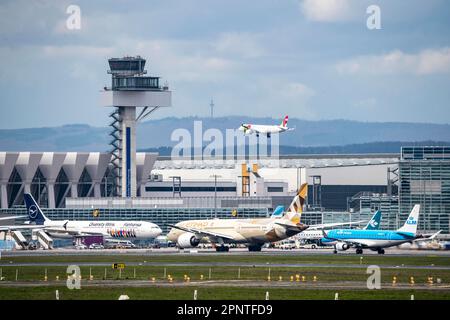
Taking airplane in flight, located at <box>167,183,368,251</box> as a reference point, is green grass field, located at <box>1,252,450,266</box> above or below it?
below

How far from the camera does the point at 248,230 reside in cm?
15062

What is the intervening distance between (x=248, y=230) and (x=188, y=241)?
10.7 m

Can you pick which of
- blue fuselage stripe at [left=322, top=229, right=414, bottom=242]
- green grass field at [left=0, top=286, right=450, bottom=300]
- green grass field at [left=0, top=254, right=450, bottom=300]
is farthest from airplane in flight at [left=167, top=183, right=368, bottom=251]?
green grass field at [left=0, top=286, right=450, bottom=300]

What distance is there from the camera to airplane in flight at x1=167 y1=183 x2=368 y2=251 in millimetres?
146500

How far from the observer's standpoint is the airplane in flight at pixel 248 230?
5768 inches

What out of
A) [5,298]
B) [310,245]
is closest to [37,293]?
[5,298]

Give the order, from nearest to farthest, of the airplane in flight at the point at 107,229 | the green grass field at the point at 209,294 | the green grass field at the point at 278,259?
the green grass field at the point at 209,294, the green grass field at the point at 278,259, the airplane in flight at the point at 107,229

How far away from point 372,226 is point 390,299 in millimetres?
97364

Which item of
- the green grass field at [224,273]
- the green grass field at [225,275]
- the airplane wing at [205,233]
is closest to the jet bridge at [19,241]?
the airplane wing at [205,233]

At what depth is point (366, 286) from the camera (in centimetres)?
8106

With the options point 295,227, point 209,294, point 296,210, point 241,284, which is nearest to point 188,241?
point 296,210

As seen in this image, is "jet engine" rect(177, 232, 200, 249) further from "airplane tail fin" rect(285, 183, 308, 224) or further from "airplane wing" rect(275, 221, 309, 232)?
"airplane wing" rect(275, 221, 309, 232)

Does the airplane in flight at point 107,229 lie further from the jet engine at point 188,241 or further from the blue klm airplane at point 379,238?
the blue klm airplane at point 379,238
